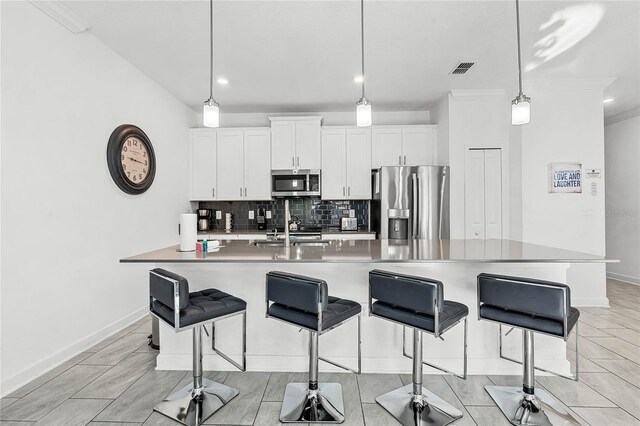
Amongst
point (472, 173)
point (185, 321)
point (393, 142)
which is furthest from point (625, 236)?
point (185, 321)

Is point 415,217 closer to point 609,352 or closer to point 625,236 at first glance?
point 609,352

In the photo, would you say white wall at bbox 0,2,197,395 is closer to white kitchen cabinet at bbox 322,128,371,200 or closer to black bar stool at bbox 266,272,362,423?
black bar stool at bbox 266,272,362,423

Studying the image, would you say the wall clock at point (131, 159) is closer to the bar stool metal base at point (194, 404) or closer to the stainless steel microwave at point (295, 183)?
the stainless steel microwave at point (295, 183)

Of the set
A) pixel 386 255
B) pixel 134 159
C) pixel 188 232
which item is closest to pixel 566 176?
pixel 386 255

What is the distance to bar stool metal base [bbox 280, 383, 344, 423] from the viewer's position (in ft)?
6.18

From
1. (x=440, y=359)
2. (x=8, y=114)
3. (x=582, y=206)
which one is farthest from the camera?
(x=582, y=206)

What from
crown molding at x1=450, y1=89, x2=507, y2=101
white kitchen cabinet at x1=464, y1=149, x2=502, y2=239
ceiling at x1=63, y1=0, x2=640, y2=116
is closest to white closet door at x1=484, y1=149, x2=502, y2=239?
white kitchen cabinet at x1=464, y1=149, x2=502, y2=239

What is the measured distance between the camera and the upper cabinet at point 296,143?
15.9ft

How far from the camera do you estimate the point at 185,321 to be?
175 cm

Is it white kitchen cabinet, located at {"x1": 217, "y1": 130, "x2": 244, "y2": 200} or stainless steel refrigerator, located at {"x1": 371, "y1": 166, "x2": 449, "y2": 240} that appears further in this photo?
white kitchen cabinet, located at {"x1": 217, "y1": 130, "x2": 244, "y2": 200}

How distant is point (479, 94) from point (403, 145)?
3.96ft

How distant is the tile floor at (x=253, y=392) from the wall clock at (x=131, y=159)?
1.68 metres

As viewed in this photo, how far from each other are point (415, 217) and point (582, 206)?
2191mm

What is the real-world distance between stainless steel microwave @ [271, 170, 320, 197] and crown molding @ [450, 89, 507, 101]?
2.24 m
